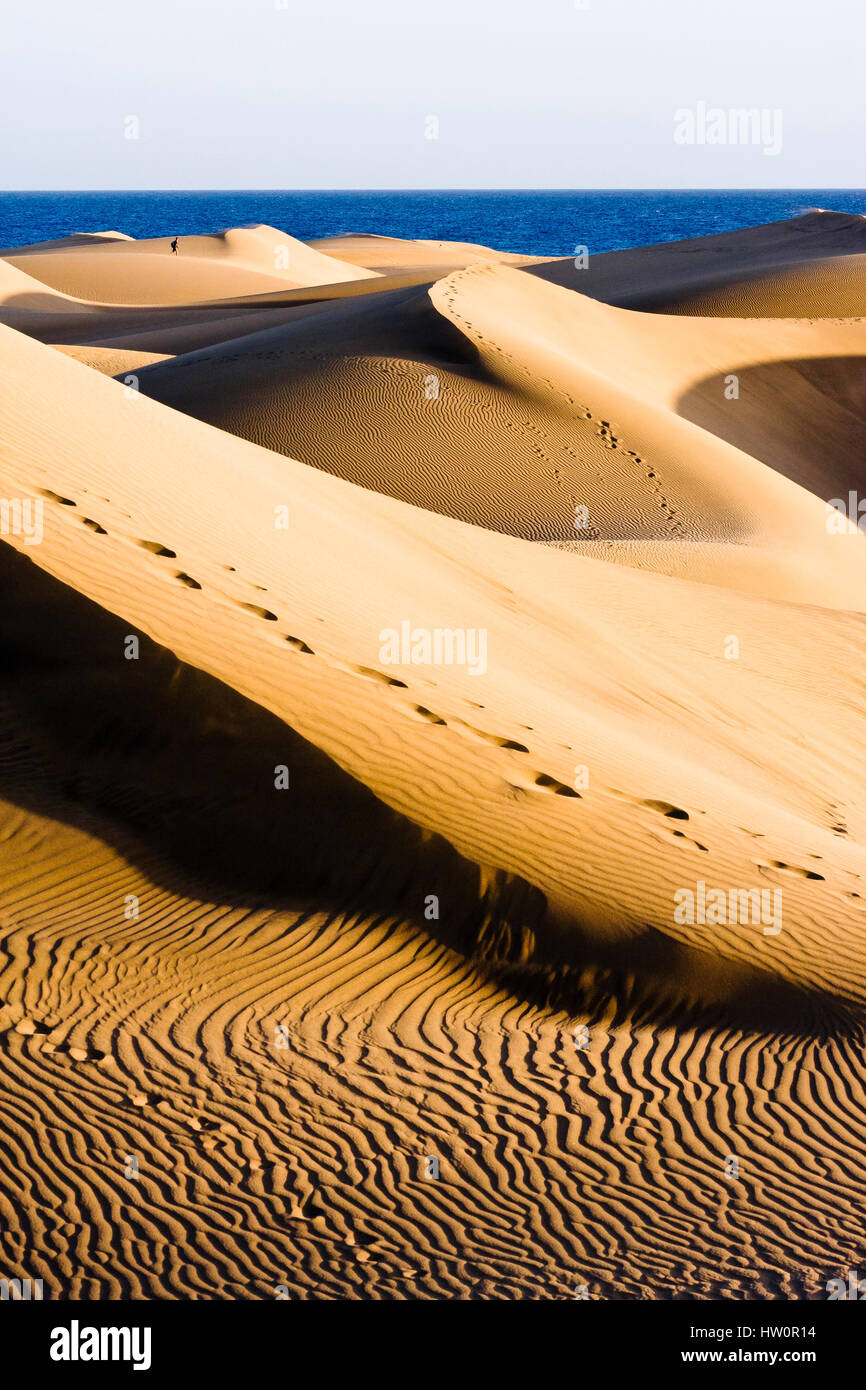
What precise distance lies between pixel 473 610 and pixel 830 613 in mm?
5262

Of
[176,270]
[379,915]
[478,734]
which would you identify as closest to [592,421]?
[478,734]

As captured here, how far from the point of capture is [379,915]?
5637 mm

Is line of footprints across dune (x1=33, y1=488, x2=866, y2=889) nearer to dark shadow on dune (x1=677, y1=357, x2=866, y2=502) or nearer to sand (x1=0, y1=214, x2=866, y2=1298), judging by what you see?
sand (x1=0, y1=214, x2=866, y2=1298)

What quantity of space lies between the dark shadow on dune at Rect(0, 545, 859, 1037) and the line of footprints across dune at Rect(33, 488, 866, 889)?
0.62 metres

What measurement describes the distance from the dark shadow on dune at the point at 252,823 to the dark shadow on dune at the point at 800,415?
19.3 m

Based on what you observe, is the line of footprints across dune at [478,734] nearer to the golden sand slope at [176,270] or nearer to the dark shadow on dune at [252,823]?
the dark shadow on dune at [252,823]

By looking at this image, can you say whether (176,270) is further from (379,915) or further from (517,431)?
(379,915)

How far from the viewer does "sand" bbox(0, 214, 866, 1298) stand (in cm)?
419

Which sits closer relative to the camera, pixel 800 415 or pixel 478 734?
pixel 478 734

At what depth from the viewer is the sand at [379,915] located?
419 centimetres

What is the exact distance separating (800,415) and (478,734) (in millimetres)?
22094

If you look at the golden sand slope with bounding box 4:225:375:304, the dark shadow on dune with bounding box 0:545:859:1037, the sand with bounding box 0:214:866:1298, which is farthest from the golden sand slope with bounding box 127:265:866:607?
the golden sand slope with bounding box 4:225:375:304

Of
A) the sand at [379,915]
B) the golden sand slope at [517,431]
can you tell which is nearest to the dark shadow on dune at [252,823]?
the sand at [379,915]

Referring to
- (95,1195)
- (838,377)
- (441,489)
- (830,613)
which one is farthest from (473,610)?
(838,377)
